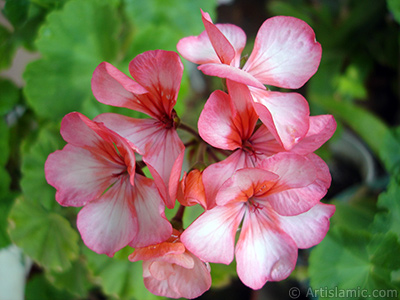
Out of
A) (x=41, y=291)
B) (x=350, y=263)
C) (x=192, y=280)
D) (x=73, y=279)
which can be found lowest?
(x=41, y=291)

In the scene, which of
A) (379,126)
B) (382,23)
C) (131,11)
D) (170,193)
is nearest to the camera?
(170,193)

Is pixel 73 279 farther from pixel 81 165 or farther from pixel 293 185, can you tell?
pixel 293 185

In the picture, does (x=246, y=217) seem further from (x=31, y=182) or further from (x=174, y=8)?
(x=174, y=8)

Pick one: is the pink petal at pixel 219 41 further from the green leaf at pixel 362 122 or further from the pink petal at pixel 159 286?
the green leaf at pixel 362 122

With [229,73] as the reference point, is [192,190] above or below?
below

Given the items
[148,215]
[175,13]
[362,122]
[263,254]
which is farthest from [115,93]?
[362,122]

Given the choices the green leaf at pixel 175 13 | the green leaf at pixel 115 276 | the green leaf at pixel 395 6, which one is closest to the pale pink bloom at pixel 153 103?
the green leaf at pixel 115 276

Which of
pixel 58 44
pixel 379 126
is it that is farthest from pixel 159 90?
pixel 379 126
